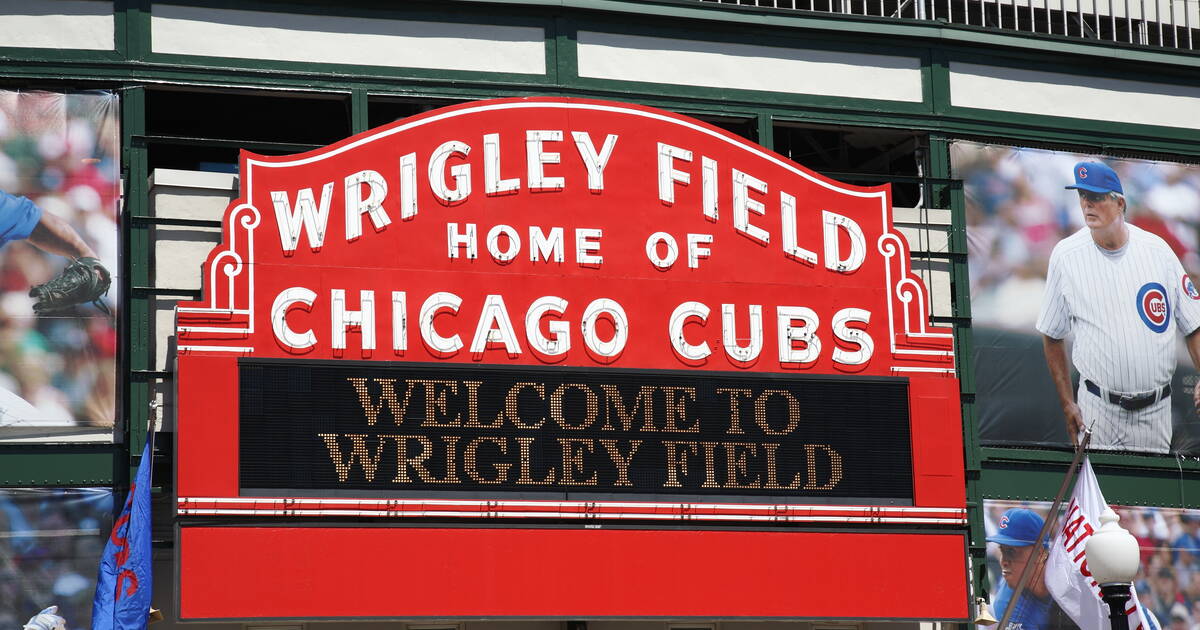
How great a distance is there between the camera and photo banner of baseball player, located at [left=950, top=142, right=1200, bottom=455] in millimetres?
23016

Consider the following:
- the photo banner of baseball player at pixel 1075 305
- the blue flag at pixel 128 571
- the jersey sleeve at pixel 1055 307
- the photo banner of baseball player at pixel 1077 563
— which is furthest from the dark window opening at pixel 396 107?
the photo banner of baseball player at pixel 1077 563

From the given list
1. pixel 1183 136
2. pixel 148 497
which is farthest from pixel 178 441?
pixel 1183 136

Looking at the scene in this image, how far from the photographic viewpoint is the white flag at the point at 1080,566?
2058 centimetres

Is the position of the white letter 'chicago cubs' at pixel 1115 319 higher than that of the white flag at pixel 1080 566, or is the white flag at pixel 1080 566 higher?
the white letter 'chicago cubs' at pixel 1115 319

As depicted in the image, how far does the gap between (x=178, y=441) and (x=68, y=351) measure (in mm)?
2354

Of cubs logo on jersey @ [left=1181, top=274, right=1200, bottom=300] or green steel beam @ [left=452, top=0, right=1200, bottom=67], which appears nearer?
green steel beam @ [left=452, top=0, right=1200, bottom=67]

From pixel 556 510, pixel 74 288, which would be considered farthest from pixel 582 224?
pixel 74 288

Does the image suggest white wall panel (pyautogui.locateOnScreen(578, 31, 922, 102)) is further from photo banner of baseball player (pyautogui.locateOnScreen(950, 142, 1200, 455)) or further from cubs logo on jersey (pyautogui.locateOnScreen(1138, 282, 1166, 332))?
cubs logo on jersey (pyautogui.locateOnScreen(1138, 282, 1166, 332))

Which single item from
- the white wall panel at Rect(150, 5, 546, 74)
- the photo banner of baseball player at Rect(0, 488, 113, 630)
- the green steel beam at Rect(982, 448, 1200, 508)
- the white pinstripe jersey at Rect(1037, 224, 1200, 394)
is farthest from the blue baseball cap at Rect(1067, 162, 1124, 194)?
the photo banner of baseball player at Rect(0, 488, 113, 630)

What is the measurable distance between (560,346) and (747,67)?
5204 millimetres

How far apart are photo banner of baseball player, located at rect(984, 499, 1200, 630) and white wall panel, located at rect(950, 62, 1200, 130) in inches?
205

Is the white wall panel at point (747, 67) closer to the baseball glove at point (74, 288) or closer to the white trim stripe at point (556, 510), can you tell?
the white trim stripe at point (556, 510)

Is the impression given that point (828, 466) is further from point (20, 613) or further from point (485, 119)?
point (20, 613)

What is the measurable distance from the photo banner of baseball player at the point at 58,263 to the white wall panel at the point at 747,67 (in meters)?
5.89
